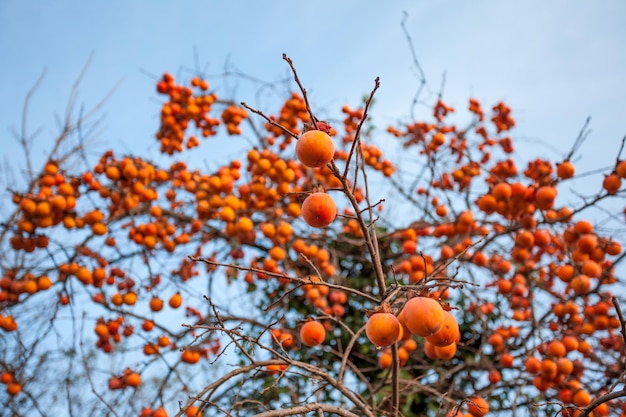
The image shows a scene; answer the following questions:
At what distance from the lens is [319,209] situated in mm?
1556

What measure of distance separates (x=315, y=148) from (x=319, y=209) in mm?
247

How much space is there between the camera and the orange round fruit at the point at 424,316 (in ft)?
4.28

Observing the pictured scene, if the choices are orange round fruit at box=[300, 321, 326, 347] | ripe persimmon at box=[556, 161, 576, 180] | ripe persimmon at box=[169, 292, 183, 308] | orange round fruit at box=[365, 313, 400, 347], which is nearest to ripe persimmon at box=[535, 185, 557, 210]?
ripe persimmon at box=[556, 161, 576, 180]

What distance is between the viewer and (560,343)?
107 inches

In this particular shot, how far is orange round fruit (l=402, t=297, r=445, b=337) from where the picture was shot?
4.28 feet

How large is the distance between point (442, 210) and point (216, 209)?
1984mm

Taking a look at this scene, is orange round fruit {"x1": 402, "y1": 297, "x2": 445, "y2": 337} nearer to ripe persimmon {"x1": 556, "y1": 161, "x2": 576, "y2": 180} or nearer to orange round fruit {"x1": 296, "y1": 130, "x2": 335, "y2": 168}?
orange round fruit {"x1": 296, "y1": 130, "x2": 335, "y2": 168}

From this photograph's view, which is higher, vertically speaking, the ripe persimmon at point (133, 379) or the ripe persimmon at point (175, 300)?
the ripe persimmon at point (175, 300)

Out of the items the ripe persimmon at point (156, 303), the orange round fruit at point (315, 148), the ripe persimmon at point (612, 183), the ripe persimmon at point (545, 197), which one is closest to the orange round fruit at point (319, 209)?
the orange round fruit at point (315, 148)

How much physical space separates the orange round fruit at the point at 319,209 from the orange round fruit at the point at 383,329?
1.27 feet

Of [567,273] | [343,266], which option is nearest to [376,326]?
[567,273]

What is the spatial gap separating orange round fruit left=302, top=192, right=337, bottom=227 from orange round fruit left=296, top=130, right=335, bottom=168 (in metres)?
0.17

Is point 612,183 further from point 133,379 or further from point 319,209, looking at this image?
point 133,379

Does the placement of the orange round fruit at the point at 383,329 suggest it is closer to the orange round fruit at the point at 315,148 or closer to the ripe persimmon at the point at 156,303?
the orange round fruit at the point at 315,148
